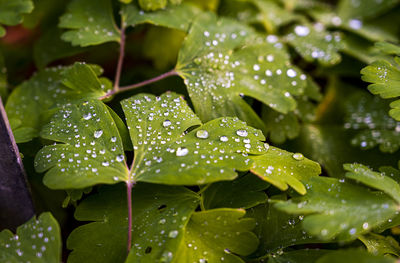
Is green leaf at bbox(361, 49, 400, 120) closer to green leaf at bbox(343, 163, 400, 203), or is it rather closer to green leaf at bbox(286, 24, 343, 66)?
green leaf at bbox(343, 163, 400, 203)

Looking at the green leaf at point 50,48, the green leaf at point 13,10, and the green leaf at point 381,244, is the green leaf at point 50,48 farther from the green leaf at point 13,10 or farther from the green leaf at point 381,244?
the green leaf at point 381,244

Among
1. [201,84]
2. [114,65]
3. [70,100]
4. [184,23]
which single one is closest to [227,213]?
[201,84]

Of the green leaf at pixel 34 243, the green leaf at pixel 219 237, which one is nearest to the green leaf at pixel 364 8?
the green leaf at pixel 219 237

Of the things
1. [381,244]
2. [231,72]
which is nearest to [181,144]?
[231,72]

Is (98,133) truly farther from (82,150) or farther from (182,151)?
(182,151)

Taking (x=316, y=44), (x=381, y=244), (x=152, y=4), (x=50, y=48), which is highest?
(x=152, y=4)

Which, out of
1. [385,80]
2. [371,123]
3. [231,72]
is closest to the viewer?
[385,80]

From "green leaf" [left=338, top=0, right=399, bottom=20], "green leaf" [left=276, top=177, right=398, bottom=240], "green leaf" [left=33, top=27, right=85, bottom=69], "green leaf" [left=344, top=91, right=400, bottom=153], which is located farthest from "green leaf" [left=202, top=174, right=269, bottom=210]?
"green leaf" [left=338, top=0, right=399, bottom=20]

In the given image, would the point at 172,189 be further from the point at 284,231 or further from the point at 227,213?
the point at 284,231
